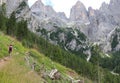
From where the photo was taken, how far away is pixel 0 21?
4043 inches

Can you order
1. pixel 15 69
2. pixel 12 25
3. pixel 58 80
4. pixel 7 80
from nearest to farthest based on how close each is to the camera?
pixel 7 80, pixel 15 69, pixel 58 80, pixel 12 25

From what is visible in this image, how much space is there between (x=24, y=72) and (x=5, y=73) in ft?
2.47

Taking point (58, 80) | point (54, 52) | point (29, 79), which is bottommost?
point (54, 52)

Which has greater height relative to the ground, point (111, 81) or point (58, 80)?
point (58, 80)

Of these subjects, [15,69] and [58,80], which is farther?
[58,80]

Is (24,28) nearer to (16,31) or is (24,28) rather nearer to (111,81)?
(16,31)

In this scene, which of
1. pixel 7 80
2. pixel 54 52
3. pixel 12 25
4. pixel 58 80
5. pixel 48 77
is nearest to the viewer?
pixel 7 80

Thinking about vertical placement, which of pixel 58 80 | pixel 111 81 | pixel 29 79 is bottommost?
pixel 111 81

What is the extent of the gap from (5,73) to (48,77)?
91.6 ft

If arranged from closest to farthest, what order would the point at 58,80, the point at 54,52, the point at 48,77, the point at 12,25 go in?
the point at 48,77 < the point at 58,80 < the point at 12,25 < the point at 54,52

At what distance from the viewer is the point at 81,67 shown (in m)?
138

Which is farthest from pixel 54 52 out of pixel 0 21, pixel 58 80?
pixel 58 80

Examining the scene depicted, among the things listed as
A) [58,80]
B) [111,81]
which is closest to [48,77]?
[58,80]

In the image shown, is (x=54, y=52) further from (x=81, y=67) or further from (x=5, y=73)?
(x=5, y=73)
